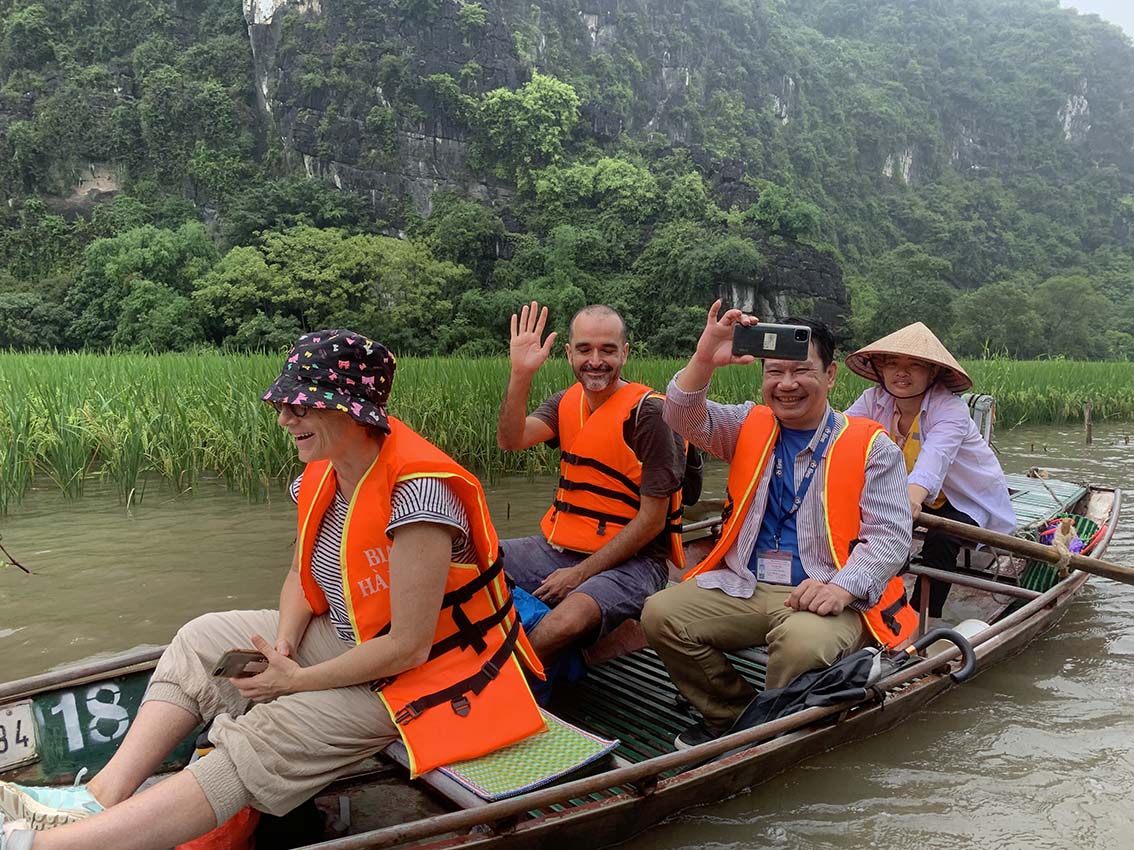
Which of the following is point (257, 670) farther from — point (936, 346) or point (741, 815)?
point (936, 346)

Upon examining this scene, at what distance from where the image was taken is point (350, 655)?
2.01 metres

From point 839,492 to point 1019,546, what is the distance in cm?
127

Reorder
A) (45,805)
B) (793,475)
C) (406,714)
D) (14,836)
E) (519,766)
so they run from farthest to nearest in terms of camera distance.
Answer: (793,475)
(519,766)
(406,714)
(45,805)
(14,836)

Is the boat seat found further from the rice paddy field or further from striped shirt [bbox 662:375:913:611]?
the rice paddy field

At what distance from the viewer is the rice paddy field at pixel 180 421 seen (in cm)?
642

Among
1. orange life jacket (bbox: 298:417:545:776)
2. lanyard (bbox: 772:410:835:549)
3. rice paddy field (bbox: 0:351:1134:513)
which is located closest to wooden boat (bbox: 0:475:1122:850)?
orange life jacket (bbox: 298:417:545:776)

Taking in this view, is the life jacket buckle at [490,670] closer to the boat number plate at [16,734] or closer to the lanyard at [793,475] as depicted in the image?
the lanyard at [793,475]

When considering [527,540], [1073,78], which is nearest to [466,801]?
[527,540]

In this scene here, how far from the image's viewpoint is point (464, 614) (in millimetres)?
2125

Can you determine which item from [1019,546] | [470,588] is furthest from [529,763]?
[1019,546]

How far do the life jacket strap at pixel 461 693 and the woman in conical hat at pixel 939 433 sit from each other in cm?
251

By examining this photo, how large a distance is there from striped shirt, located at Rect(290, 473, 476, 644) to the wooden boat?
0.50 meters

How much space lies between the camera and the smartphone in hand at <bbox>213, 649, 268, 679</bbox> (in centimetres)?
190

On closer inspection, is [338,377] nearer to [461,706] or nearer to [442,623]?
[442,623]
